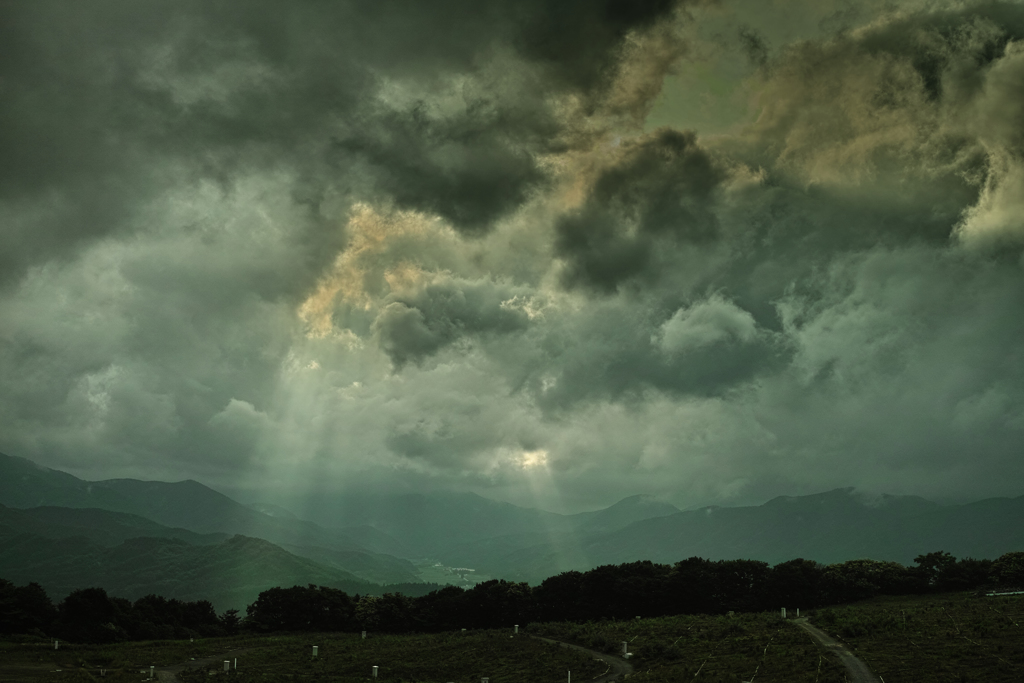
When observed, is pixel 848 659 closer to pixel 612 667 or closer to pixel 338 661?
pixel 612 667

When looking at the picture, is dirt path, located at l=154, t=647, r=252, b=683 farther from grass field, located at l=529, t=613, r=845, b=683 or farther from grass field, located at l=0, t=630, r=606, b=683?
grass field, located at l=529, t=613, r=845, b=683

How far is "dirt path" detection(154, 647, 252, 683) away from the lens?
2554 inches

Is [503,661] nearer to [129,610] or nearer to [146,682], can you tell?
[146,682]

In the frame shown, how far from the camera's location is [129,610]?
10869 cm

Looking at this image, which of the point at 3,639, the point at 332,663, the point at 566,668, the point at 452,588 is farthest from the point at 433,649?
the point at 3,639

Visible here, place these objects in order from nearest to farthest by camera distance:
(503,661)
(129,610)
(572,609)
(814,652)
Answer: (814,652) → (503,661) → (129,610) → (572,609)

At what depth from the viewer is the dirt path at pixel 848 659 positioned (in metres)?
45.5

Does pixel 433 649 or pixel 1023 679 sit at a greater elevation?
pixel 1023 679

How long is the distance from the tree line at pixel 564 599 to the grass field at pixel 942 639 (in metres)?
26.8

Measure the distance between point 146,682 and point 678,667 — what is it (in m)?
51.1

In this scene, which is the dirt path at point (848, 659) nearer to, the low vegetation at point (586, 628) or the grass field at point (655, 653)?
the grass field at point (655, 653)

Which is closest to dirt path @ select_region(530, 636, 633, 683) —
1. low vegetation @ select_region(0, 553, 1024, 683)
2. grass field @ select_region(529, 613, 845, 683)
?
grass field @ select_region(529, 613, 845, 683)

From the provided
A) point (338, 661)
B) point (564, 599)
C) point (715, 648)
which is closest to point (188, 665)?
point (338, 661)

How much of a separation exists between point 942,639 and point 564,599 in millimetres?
74522
